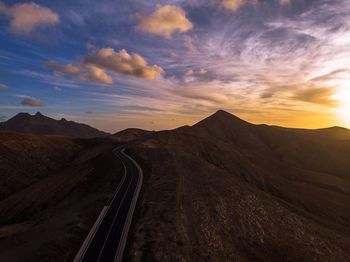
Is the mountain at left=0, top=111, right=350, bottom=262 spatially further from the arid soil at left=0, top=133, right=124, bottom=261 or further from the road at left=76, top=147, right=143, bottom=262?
the road at left=76, top=147, right=143, bottom=262

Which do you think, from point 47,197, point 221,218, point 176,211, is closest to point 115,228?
point 176,211

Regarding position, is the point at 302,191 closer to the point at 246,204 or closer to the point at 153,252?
the point at 246,204

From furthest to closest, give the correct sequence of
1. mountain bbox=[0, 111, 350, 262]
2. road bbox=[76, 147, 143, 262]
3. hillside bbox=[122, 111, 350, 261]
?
1. hillside bbox=[122, 111, 350, 261]
2. mountain bbox=[0, 111, 350, 262]
3. road bbox=[76, 147, 143, 262]

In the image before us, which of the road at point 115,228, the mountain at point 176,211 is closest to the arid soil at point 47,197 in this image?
the mountain at point 176,211

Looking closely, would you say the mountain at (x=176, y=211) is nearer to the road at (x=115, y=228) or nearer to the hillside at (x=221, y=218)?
the hillside at (x=221, y=218)

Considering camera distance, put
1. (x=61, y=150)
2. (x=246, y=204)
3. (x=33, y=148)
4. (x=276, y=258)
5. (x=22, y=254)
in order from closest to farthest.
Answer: (x=22, y=254)
(x=276, y=258)
(x=246, y=204)
(x=33, y=148)
(x=61, y=150)

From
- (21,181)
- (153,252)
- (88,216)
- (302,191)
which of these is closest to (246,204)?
(153,252)

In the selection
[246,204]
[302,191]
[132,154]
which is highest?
[132,154]

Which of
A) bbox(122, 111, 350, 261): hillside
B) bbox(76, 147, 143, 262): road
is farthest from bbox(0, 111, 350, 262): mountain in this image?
bbox(76, 147, 143, 262): road
